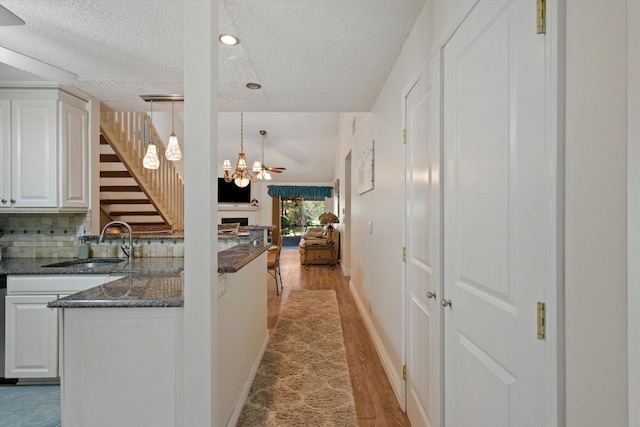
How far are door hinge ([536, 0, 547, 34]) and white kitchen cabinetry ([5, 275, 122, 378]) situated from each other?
9.42 ft

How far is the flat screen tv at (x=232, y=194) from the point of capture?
1070cm

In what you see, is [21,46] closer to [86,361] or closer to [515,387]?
[86,361]

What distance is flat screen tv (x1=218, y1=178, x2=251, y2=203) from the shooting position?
1070 cm

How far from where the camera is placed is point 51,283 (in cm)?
238

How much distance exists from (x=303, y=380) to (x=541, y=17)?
2.53 meters

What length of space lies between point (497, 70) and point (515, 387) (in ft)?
3.34

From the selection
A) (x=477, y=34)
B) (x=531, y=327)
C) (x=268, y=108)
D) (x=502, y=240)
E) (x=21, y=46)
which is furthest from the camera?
(x=268, y=108)

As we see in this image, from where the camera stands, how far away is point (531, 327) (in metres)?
0.87

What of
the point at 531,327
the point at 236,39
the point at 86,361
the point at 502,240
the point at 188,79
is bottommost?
the point at 86,361

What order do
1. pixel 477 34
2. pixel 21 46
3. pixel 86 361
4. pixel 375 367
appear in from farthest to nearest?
pixel 375 367, pixel 21 46, pixel 86 361, pixel 477 34

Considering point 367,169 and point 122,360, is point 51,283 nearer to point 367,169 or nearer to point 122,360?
point 122,360

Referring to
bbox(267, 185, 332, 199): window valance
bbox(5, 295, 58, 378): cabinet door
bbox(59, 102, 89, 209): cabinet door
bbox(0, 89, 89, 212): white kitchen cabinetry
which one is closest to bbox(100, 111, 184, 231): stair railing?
bbox(59, 102, 89, 209): cabinet door

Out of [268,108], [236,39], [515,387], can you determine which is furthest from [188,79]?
[268,108]

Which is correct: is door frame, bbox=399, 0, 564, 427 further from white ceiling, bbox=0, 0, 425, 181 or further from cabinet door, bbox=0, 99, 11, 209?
cabinet door, bbox=0, 99, 11, 209
